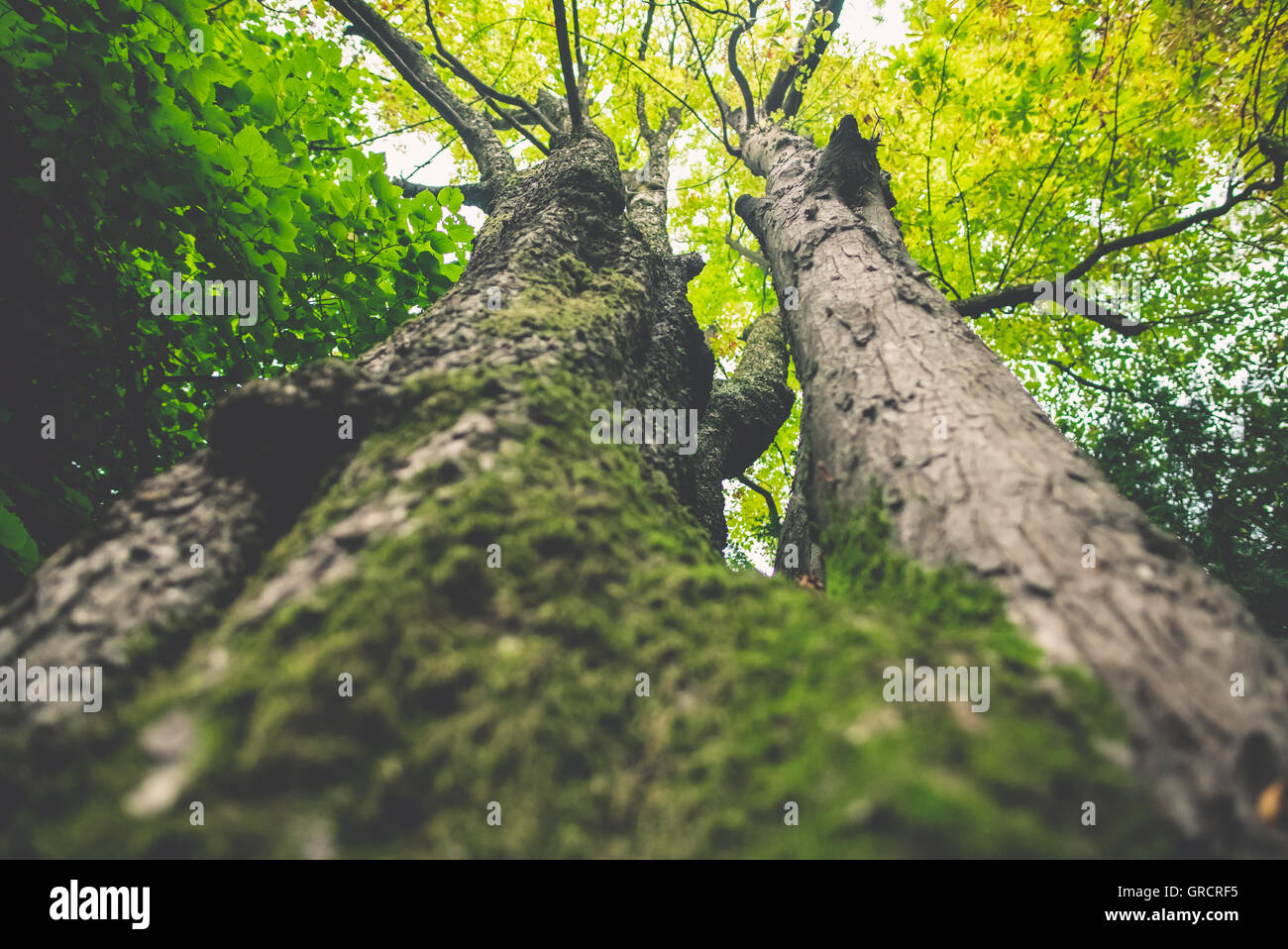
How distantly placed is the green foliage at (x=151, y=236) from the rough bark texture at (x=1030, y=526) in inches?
109

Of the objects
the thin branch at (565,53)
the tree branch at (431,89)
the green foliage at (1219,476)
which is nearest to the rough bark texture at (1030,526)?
the thin branch at (565,53)

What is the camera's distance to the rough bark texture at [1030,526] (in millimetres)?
908

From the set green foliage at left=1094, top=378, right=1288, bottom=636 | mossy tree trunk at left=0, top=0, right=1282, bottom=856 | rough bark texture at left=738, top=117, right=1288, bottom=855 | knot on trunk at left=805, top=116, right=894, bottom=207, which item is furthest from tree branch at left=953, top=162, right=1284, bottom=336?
green foliage at left=1094, top=378, right=1288, bottom=636

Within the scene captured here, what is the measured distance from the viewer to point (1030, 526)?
1.31 metres

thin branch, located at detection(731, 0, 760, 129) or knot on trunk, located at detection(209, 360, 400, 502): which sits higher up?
thin branch, located at detection(731, 0, 760, 129)

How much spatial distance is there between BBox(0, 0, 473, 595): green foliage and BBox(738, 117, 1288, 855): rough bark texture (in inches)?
109

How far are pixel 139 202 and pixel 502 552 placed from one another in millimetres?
3517

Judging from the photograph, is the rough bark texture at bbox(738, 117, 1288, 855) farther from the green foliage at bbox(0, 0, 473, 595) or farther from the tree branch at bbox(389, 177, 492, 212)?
the tree branch at bbox(389, 177, 492, 212)

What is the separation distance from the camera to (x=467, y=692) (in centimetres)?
97

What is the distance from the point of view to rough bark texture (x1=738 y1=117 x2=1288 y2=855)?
0.91 meters

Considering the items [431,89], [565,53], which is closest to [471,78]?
[431,89]

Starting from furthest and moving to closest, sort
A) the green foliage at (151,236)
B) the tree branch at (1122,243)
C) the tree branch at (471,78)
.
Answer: the tree branch at (471,78) < the tree branch at (1122,243) < the green foliage at (151,236)

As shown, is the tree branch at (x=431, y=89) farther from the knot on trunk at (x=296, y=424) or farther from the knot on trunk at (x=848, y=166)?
the knot on trunk at (x=296, y=424)

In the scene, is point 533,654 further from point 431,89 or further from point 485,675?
point 431,89
